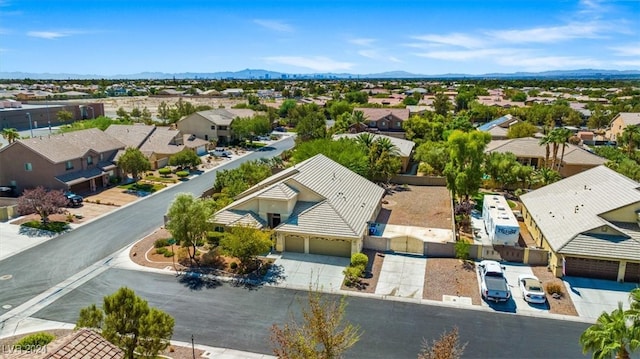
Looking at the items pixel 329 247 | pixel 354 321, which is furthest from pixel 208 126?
pixel 354 321

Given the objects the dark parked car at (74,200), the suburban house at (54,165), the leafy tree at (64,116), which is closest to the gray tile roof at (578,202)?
the dark parked car at (74,200)

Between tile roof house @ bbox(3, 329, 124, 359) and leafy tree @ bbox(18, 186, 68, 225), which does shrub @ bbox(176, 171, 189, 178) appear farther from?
tile roof house @ bbox(3, 329, 124, 359)

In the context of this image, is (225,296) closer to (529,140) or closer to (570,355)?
(570,355)

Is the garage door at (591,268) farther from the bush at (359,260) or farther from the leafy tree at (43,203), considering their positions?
the leafy tree at (43,203)

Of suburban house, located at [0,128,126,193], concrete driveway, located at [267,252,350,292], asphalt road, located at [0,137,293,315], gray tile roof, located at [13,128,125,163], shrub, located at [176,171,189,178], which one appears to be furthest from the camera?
shrub, located at [176,171,189,178]

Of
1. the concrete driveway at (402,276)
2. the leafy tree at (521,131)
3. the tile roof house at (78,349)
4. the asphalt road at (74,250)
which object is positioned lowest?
the concrete driveway at (402,276)

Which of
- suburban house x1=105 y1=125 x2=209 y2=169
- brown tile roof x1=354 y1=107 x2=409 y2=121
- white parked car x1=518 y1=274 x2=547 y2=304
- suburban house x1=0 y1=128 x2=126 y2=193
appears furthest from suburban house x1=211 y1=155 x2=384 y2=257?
brown tile roof x1=354 y1=107 x2=409 y2=121

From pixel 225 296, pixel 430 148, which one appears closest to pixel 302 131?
pixel 430 148

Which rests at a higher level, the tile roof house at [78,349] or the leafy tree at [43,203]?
the tile roof house at [78,349]
